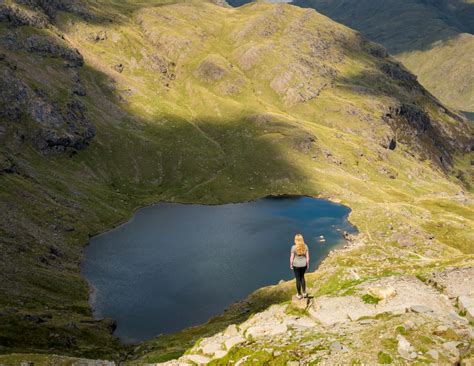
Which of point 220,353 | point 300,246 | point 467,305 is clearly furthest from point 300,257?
point 467,305

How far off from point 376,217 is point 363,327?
168 metres

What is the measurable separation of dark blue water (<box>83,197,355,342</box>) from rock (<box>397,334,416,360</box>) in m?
83.1

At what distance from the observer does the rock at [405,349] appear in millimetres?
22625

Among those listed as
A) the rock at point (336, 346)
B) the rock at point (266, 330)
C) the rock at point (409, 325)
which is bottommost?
the rock at point (266, 330)

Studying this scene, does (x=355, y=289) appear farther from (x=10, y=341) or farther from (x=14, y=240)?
(x=14, y=240)

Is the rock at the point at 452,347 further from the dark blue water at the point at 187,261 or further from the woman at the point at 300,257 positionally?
the dark blue water at the point at 187,261

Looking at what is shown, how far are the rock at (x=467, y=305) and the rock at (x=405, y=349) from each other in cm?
609

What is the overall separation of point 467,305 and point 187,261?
390 ft

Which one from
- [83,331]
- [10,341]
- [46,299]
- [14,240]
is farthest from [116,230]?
[10,341]

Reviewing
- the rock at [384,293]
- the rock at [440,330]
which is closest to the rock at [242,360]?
the rock at [440,330]

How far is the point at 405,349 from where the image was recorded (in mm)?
23125

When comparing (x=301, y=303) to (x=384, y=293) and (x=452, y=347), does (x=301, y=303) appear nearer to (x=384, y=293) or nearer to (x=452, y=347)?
(x=384, y=293)

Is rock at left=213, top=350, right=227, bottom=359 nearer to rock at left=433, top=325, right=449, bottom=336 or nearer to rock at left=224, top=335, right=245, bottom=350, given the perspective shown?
rock at left=224, top=335, right=245, bottom=350

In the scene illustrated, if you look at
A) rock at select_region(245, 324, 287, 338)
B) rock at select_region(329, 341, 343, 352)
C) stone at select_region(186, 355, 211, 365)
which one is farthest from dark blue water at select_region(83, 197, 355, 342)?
rock at select_region(329, 341, 343, 352)
